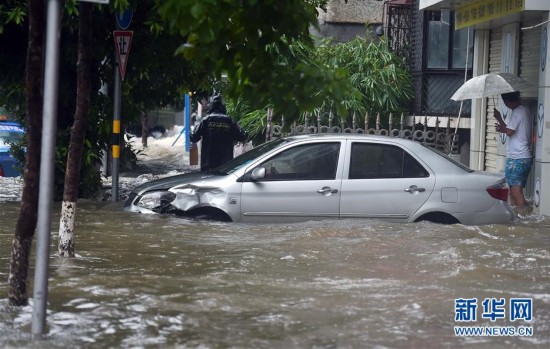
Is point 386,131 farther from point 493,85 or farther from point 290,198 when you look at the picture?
point 290,198

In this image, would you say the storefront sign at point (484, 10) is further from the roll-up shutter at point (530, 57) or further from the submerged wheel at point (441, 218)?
the submerged wheel at point (441, 218)

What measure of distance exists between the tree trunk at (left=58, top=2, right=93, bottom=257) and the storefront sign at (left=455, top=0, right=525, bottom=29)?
7821mm

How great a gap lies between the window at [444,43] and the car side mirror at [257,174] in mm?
11609

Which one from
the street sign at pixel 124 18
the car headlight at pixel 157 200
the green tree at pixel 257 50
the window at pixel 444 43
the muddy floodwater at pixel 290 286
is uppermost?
the window at pixel 444 43

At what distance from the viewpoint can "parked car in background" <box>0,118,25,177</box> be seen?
61.0 feet

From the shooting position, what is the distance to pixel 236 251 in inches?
400

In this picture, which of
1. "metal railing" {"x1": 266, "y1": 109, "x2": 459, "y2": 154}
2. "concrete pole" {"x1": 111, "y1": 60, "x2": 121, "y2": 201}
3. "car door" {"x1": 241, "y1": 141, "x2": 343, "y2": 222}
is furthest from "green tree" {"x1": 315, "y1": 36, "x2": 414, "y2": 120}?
"car door" {"x1": 241, "y1": 141, "x2": 343, "y2": 222}

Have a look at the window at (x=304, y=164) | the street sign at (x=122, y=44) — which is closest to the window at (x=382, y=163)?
the window at (x=304, y=164)

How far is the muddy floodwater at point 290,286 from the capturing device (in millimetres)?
6727

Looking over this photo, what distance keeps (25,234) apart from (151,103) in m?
9.63

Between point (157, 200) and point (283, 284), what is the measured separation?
3.58 m

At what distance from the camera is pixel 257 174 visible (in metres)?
11.2

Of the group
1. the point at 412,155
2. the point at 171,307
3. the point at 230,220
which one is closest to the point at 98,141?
the point at 230,220

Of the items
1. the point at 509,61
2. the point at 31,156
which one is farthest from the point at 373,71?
the point at 31,156
